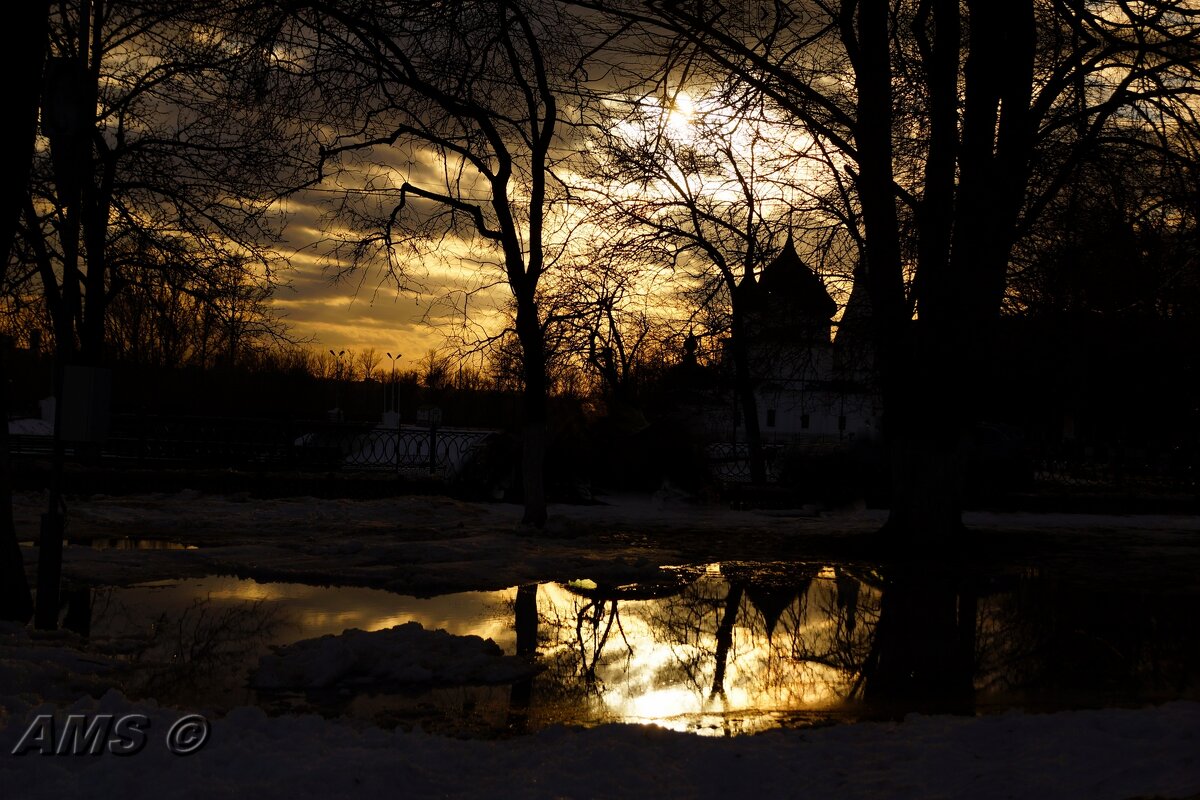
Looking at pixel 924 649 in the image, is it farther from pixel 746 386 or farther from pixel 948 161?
pixel 746 386

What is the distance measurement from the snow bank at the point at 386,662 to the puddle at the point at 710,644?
0.17m

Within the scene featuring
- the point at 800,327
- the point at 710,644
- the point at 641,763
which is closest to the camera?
the point at 641,763

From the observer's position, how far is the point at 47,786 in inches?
158

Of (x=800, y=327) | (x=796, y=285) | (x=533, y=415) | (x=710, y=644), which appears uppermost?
(x=796, y=285)

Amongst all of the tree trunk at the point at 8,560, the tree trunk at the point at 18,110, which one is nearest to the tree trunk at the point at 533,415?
the tree trunk at the point at 8,560

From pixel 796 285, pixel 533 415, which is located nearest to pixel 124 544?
pixel 533 415

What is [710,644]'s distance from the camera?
780 cm

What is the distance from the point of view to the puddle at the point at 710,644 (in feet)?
19.5

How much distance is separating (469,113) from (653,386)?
11893 mm

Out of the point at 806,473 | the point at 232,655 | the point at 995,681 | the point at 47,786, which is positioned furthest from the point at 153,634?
the point at 806,473

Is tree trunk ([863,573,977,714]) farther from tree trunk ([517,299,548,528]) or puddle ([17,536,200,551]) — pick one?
puddle ([17,536,200,551])

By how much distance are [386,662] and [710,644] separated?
253 centimetres

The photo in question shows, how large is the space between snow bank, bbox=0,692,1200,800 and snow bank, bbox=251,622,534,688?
3.84ft

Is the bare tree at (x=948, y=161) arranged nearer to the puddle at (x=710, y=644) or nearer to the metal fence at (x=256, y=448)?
the puddle at (x=710, y=644)
